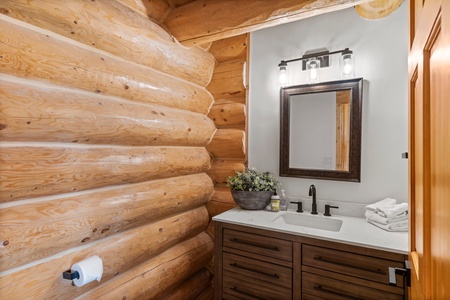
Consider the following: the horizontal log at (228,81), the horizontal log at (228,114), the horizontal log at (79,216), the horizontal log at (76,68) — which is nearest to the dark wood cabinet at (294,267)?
the horizontal log at (79,216)

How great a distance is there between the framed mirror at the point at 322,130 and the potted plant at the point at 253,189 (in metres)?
0.22

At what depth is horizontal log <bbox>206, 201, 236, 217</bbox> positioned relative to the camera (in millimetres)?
2635

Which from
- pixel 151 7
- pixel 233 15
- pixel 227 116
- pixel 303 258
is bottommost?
pixel 303 258

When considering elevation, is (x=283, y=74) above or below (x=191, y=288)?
above

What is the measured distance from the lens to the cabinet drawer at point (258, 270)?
183 cm

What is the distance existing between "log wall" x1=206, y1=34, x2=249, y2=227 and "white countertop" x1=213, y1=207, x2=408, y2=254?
46 cm

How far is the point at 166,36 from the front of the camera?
210cm

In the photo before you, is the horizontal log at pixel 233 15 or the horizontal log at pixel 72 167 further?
the horizontal log at pixel 233 15

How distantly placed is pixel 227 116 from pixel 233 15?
102 centimetres

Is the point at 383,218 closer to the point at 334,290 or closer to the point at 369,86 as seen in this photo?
the point at 334,290

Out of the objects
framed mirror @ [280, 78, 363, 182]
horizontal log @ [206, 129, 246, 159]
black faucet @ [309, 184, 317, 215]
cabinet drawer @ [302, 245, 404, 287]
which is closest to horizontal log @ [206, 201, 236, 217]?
horizontal log @ [206, 129, 246, 159]

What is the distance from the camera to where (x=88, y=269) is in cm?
140

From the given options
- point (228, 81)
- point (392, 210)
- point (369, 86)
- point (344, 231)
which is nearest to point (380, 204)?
point (392, 210)

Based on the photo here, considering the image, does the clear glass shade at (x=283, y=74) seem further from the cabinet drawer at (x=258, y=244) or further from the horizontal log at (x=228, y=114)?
the cabinet drawer at (x=258, y=244)
